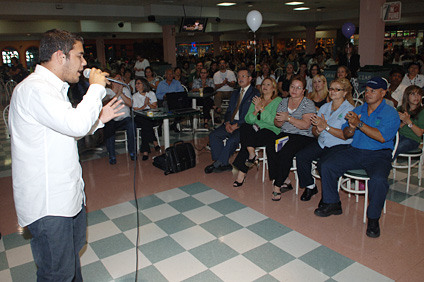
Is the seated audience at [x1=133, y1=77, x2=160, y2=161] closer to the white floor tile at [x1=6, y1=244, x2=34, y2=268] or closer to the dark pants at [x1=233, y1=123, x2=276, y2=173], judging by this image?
the dark pants at [x1=233, y1=123, x2=276, y2=173]

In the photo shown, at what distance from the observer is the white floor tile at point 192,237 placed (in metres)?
2.83

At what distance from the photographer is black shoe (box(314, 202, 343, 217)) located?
3.22 meters

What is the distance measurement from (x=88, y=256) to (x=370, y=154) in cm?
253

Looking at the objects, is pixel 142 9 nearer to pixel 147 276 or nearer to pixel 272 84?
pixel 272 84

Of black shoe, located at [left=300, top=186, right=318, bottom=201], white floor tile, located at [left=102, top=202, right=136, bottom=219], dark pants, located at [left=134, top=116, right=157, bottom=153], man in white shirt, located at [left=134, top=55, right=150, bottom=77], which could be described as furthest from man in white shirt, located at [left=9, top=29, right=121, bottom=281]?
man in white shirt, located at [left=134, top=55, right=150, bottom=77]

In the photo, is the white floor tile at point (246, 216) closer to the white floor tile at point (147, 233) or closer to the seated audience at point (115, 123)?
the white floor tile at point (147, 233)

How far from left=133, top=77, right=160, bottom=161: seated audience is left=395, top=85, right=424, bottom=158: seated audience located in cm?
338

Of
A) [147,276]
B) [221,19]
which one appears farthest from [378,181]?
[221,19]

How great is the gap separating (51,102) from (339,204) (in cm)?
273

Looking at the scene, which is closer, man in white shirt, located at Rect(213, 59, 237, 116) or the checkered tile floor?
the checkered tile floor

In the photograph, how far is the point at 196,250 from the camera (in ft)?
8.98

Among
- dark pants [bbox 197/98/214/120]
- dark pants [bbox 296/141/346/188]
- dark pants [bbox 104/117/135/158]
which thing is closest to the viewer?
dark pants [bbox 296/141/346/188]

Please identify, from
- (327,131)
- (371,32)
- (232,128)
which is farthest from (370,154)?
(371,32)

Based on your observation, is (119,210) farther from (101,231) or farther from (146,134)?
(146,134)
